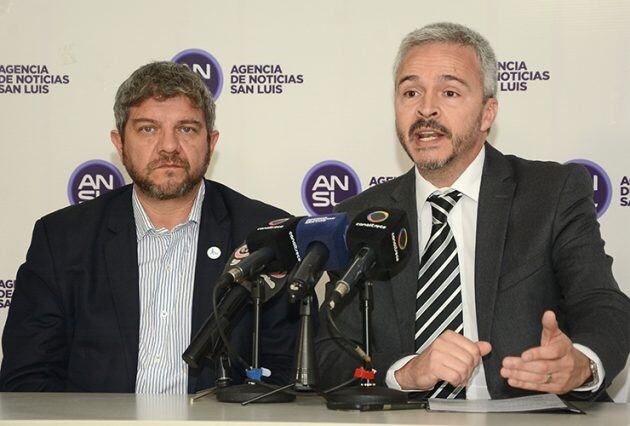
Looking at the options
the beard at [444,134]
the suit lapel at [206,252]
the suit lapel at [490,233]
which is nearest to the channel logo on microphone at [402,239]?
the suit lapel at [490,233]

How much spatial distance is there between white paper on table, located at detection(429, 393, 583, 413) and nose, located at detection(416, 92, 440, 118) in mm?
1193

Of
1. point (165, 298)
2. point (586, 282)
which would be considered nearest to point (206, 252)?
point (165, 298)

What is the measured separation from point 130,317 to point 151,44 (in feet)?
5.26

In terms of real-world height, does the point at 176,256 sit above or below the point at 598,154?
below

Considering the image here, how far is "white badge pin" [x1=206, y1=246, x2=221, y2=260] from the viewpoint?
3621 millimetres

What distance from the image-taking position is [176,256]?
367 centimetres

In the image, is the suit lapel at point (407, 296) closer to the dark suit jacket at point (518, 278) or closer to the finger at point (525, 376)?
the dark suit jacket at point (518, 278)

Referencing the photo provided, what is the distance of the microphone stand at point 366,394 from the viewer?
94.4 inches

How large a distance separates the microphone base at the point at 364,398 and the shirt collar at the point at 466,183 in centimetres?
113

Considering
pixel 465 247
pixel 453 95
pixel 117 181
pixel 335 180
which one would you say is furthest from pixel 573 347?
pixel 117 181

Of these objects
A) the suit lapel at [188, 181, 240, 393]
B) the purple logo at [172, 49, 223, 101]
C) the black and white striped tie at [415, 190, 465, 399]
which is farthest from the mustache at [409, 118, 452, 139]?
the purple logo at [172, 49, 223, 101]

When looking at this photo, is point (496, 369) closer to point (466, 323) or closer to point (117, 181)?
point (466, 323)

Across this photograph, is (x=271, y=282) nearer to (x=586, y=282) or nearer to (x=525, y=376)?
(x=525, y=376)

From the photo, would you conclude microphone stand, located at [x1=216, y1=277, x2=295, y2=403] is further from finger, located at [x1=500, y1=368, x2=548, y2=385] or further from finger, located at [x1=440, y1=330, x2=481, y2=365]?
finger, located at [x1=500, y1=368, x2=548, y2=385]
